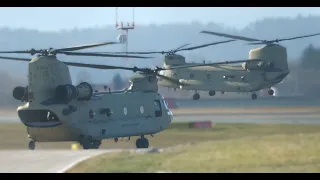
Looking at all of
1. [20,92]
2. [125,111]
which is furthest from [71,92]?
[125,111]

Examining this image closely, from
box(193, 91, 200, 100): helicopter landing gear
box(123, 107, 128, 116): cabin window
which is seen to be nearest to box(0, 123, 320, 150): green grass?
box(123, 107, 128, 116): cabin window

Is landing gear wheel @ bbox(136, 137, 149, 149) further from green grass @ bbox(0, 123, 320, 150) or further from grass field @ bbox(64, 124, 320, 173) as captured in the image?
grass field @ bbox(64, 124, 320, 173)

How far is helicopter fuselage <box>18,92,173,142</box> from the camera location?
2895 cm

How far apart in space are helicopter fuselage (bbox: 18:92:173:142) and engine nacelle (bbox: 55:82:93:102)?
28cm

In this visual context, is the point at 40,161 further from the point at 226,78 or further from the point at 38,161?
the point at 226,78

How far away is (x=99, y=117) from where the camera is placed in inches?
1195

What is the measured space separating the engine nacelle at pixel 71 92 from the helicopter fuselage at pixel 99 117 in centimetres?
28

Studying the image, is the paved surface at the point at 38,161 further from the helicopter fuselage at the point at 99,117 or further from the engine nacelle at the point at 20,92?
the engine nacelle at the point at 20,92

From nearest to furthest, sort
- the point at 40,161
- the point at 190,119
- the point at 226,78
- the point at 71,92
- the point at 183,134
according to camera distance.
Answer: the point at 40,161 < the point at 71,92 < the point at 183,134 < the point at 190,119 < the point at 226,78

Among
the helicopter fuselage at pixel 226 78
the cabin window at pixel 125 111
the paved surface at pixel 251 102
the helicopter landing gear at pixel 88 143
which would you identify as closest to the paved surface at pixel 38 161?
the helicopter landing gear at pixel 88 143

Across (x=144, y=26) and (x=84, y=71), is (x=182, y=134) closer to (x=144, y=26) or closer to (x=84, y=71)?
(x=84, y=71)

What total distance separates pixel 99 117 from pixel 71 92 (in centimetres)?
217

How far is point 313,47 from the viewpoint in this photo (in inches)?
2505

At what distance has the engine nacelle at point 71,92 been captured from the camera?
28578 millimetres
